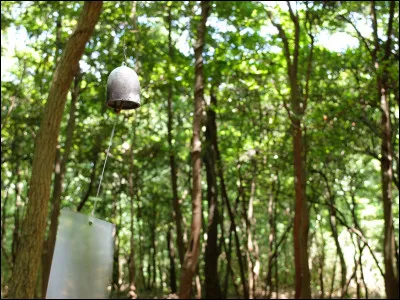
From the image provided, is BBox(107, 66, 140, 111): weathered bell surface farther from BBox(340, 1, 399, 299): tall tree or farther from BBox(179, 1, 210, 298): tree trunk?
BBox(340, 1, 399, 299): tall tree

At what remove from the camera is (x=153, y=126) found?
18.2 metres

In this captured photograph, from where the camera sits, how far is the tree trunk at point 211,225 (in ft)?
46.7

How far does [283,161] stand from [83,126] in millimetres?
6256

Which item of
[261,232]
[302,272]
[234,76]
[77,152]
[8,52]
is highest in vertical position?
[8,52]

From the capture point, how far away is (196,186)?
8492mm

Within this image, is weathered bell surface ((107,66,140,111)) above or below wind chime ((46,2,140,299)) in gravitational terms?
above

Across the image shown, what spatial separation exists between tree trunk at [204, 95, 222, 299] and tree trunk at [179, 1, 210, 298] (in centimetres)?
475

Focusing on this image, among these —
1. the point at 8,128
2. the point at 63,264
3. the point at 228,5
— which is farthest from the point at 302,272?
the point at 8,128

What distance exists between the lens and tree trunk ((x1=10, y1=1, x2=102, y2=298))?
550 centimetres

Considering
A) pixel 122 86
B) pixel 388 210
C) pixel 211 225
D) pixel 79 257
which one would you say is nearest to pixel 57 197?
pixel 211 225

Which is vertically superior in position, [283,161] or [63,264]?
[283,161]

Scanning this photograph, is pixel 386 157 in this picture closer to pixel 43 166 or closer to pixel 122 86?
pixel 43 166

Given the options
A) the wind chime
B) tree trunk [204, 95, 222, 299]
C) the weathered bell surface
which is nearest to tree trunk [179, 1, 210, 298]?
tree trunk [204, 95, 222, 299]

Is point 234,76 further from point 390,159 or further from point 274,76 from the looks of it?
point 390,159
